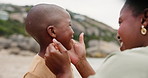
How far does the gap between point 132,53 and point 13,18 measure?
32.3 meters

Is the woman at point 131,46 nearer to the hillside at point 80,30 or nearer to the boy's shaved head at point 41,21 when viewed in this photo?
the boy's shaved head at point 41,21

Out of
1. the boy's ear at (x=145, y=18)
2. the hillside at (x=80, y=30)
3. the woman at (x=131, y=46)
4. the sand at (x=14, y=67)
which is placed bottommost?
the hillside at (x=80, y=30)

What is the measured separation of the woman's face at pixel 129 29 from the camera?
1717 millimetres

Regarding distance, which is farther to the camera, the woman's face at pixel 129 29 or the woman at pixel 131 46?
the woman's face at pixel 129 29

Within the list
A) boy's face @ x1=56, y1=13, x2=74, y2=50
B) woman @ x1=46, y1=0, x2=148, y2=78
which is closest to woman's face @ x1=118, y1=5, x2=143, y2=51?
woman @ x1=46, y1=0, x2=148, y2=78

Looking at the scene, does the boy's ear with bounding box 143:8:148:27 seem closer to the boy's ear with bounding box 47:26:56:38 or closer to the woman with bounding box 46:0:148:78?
the woman with bounding box 46:0:148:78

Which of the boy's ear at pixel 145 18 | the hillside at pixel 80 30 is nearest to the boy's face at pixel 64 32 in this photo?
the boy's ear at pixel 145 18

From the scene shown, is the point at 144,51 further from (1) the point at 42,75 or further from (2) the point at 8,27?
(2) the point at 8,27

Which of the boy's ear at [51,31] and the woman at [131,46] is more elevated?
the woman at [131,46]

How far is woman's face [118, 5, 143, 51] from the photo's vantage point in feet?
5.63

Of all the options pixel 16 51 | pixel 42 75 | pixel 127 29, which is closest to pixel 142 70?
pixel 127 29

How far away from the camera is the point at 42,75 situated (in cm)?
239

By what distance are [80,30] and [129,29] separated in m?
31.1

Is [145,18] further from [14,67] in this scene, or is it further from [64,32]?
[14,67]
